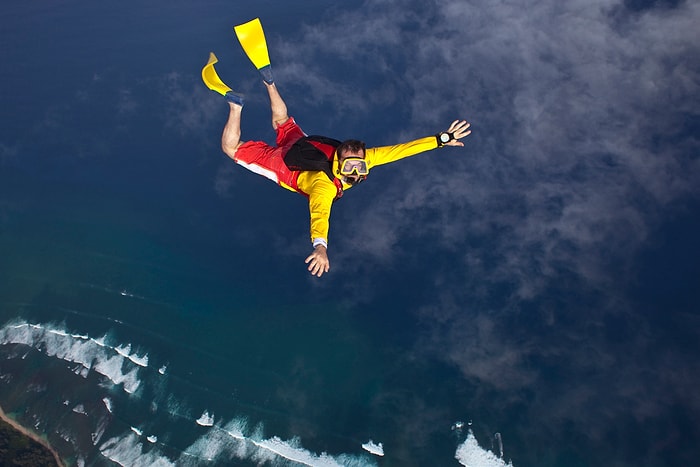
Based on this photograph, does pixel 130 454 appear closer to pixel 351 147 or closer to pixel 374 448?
pixel 374 448

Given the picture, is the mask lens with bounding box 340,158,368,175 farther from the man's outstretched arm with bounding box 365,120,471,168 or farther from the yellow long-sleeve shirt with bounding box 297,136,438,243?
the man's outstretched arm with bounding box 365,120,471,168

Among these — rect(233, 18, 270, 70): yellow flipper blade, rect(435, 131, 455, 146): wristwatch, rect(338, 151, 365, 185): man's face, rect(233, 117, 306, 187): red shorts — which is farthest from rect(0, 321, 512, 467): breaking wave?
rect(233, 18, 270, 70): yellow flipper blade

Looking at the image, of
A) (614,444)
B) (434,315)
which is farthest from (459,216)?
(614,444)

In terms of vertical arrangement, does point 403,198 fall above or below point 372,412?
above

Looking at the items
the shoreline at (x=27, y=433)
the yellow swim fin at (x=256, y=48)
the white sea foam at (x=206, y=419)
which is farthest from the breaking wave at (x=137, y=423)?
the yellow swim fin at (x=256, y=48)

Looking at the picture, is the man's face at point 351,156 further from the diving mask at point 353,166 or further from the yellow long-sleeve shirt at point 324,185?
the yellow long-sleeve shirt at point 324,185

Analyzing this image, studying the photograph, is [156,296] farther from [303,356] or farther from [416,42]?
[416,42]
